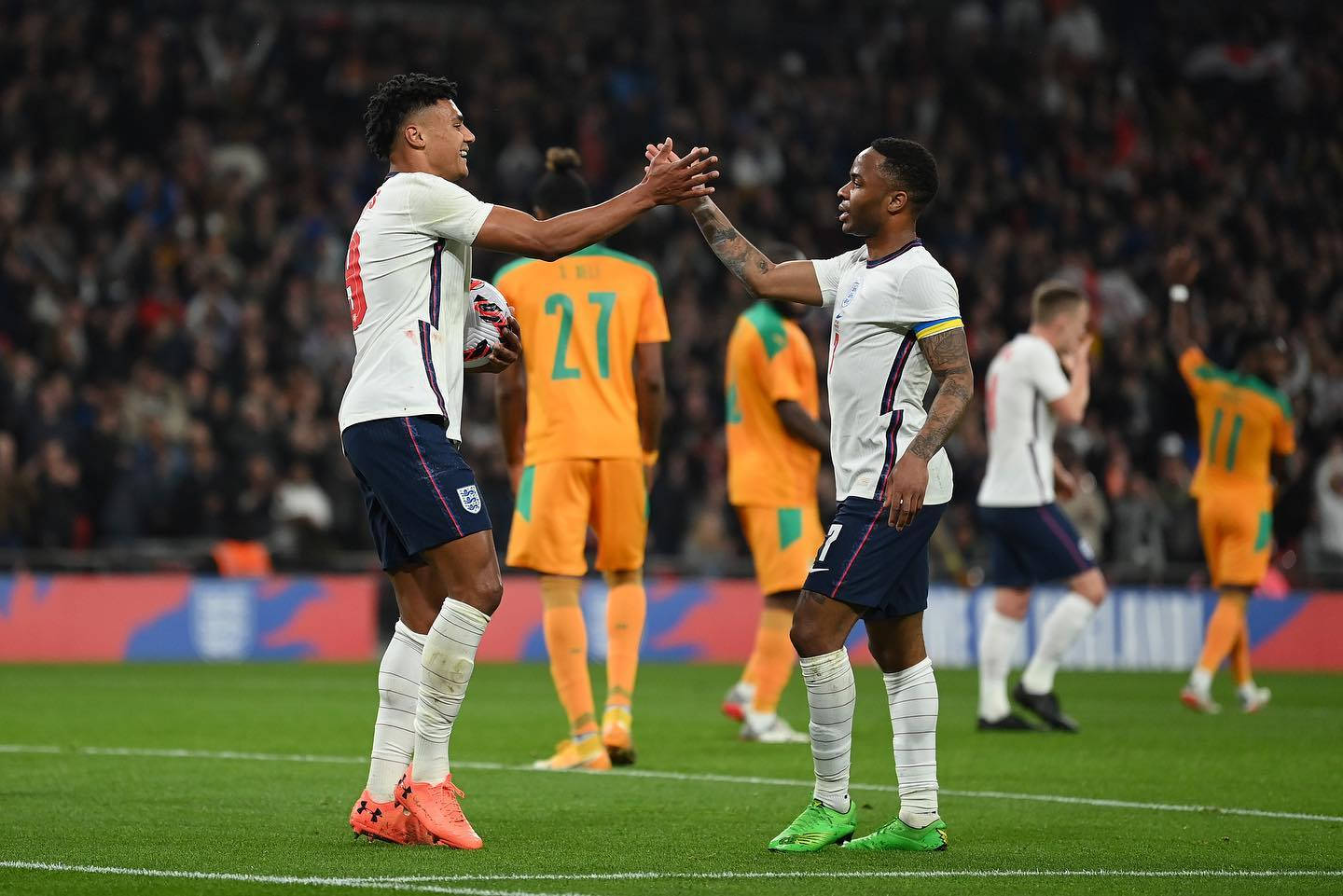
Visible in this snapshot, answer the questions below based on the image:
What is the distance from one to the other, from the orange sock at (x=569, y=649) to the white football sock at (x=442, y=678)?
2.49 meters

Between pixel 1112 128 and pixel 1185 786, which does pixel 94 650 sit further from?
pixel 1112 128

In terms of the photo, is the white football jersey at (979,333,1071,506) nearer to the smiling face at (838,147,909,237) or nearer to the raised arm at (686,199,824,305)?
the raised arm at (686,199,824,305)

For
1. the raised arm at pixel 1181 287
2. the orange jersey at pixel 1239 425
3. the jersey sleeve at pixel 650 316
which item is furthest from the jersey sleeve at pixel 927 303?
the orange jersey at pixel 1239 425

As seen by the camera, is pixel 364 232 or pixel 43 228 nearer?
pixel 364 232

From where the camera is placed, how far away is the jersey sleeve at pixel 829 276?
6.66 meters

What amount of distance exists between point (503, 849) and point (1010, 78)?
869 inches

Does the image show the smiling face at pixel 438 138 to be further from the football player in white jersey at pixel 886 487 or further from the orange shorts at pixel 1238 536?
the orange shorts at pixel 1238 536

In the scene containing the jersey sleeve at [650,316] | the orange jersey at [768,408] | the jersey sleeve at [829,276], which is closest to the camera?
the jersey sleeve at [829,276]

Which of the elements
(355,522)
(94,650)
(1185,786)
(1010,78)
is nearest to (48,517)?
(94,650)

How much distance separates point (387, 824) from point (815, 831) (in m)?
1.35

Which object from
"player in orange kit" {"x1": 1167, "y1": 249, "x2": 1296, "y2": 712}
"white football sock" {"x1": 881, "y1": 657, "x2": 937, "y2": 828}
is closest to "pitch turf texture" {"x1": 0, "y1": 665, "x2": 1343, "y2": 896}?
"white football sock" {"x1": 881, "y1": 657, "x2": 937, "y2": 828}

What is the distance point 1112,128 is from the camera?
2627 centimetres

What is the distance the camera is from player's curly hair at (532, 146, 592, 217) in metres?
8.99

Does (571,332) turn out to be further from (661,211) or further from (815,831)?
(661,211)
